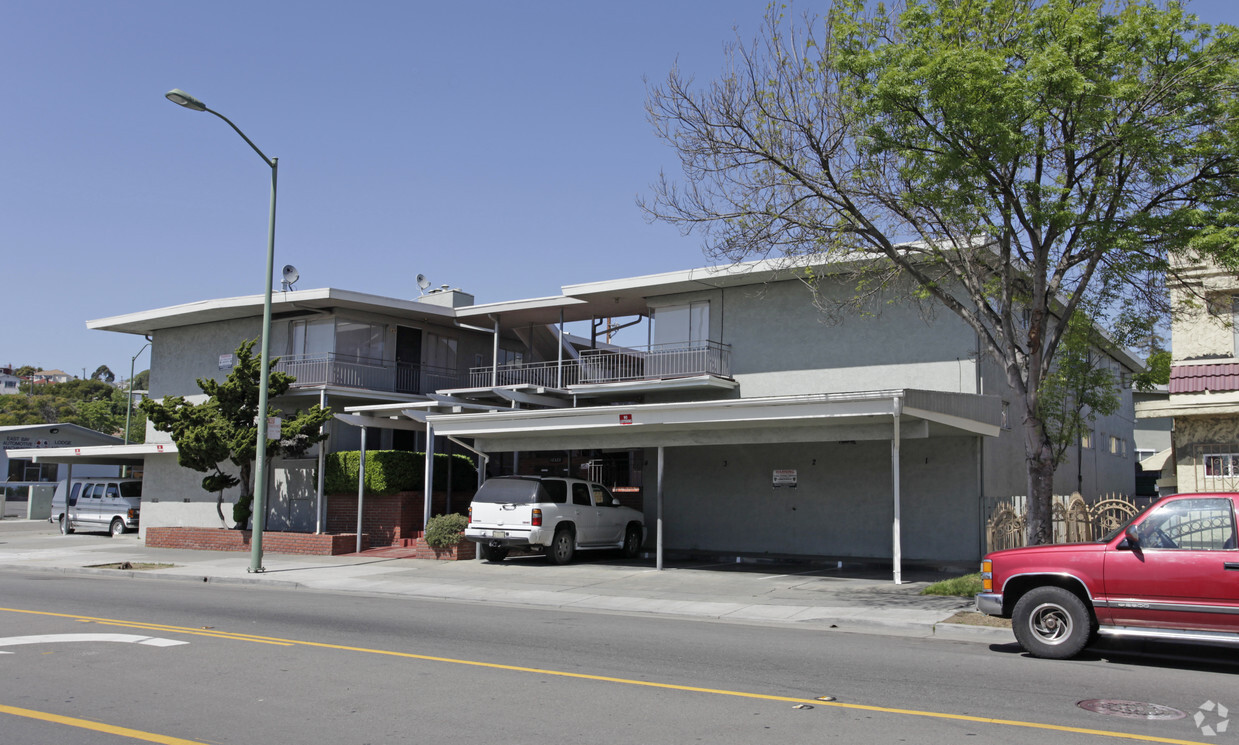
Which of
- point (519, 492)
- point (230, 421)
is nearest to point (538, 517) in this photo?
point (519, 492)

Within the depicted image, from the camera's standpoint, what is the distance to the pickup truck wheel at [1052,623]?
9.77 metres

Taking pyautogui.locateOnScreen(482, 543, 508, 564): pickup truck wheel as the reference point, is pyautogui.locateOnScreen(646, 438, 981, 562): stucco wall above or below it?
above

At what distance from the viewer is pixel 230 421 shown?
26234 millimetres

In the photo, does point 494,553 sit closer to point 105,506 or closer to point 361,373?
point 361,373

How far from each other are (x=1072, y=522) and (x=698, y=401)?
8236 mm

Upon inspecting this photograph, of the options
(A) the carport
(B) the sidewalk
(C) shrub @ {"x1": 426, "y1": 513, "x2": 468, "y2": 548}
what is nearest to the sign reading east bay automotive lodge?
(A) the carport

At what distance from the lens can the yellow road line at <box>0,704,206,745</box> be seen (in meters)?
6.36

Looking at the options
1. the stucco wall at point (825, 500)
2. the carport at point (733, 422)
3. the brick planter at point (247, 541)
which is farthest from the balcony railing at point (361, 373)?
the stucco wall at point (825, 500)

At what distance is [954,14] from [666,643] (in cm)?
968

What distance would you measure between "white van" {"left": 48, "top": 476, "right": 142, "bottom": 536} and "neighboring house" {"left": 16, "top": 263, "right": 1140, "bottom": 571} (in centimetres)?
98

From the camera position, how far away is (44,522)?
43719 millimetres

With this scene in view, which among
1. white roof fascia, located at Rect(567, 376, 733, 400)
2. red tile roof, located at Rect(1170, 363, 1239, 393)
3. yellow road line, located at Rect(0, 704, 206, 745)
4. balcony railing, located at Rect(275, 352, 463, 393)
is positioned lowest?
yellow road line, located at Rect(0, 704, 206, 745)

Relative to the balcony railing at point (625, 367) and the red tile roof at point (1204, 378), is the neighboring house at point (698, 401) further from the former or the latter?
the red tile roof at point (1204, 378)

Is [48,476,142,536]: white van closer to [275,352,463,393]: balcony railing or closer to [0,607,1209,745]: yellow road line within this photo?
[275,352,463,393]: balcony railing
